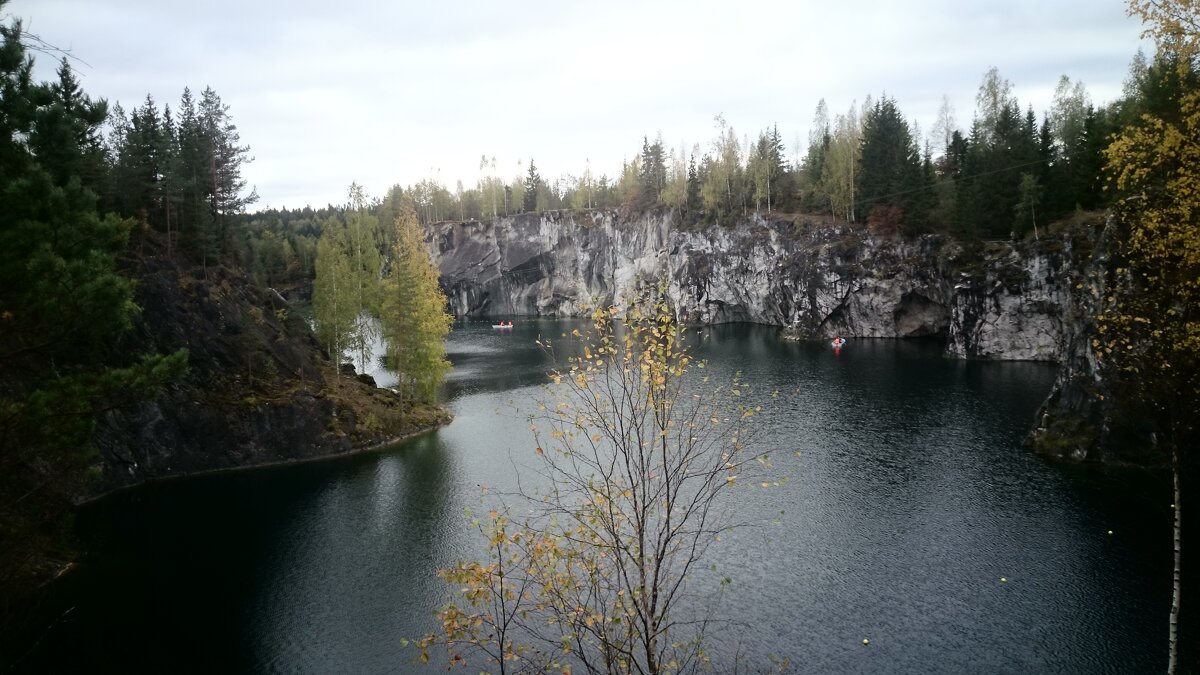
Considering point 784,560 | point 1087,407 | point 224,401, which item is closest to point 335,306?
point 224,401

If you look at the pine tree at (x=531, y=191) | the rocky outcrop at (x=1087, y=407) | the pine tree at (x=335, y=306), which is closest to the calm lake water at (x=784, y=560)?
the rocky outcrop at (x=1087, y=407)

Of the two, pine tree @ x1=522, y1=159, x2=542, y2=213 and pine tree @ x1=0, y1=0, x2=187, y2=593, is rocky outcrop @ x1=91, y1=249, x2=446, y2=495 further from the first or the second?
pine tree @ x1=522, y1=159, x2=542, y2=213

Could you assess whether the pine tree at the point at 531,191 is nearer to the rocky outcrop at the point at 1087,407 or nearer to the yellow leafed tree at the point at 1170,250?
the rocky outcrop at the point at 1087,407

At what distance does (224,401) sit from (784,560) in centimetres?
3476

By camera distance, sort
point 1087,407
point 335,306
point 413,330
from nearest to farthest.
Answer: point 1087,407, point 413,330, point 335,306

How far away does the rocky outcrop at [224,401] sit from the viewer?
3900cm

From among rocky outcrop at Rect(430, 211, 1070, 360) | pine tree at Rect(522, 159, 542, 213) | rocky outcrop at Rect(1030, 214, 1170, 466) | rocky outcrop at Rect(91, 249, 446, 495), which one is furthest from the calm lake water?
pine tree at Rect(522, 159, 542, 213)

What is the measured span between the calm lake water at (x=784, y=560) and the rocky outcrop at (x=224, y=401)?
1930 millimetres

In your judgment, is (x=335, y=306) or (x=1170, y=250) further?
(x=335, y=306)

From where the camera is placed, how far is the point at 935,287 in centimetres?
8244

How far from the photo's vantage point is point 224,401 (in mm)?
41969

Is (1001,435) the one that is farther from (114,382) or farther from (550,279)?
(550,279)

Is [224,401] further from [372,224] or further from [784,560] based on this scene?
[372,224]

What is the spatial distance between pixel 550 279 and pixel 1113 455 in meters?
114
